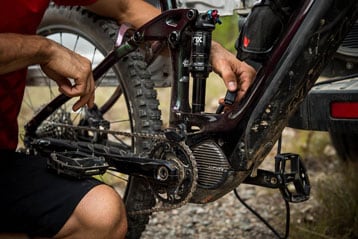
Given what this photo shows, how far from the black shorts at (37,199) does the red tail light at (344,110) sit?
80cm

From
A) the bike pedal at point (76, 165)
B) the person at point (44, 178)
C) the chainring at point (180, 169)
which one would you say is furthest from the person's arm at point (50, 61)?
the chainring at point (180, 169)

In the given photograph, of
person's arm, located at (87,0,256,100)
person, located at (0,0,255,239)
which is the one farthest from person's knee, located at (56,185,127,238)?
person's arm, located at (87,0,256,100)

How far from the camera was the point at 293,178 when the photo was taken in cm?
212

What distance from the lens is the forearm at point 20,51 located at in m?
1.85

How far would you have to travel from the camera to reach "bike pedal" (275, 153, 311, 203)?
2.11 m

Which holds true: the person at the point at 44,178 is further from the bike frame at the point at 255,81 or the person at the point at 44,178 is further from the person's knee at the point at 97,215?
the bike frame at the point at 255,81

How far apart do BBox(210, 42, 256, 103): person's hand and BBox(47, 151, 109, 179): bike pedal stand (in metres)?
0.46

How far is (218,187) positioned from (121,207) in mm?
329

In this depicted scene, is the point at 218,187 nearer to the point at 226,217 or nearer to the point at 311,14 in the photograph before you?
the point at 311,14

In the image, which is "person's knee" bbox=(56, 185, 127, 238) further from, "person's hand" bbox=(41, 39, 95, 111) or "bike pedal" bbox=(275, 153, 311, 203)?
"bike pedal" bbox=(275, 153, 311, 203)

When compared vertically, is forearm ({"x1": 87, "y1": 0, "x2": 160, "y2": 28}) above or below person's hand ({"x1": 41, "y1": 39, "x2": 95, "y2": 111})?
above

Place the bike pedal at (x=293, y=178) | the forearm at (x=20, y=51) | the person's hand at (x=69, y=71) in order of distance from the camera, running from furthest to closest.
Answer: the bike pedal at (x=293, y=178)
the person's hand at (x=69, y=71)
the forearm at (x=20, y=51)

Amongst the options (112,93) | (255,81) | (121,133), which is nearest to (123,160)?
(121,133)

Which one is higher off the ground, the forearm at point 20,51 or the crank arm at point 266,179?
the forearm at point 20,51
